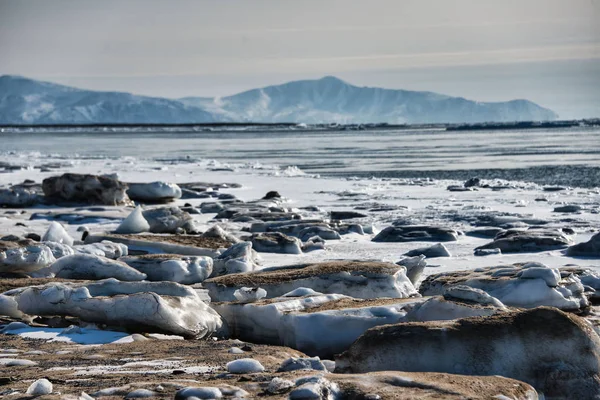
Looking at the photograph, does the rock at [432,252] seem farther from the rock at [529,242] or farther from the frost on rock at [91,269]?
the frost on rock at [91,269]

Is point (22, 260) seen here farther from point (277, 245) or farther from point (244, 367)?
point (244, 367)

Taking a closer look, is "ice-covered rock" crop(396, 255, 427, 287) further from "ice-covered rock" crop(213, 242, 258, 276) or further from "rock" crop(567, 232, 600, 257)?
"rock" crop(567, 232, 600, 257)

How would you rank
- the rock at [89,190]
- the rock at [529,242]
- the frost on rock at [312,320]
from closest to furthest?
the frost on rock at [312,320] → the rock at [529,242] → the rock at [89,190]

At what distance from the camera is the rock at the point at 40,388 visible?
456cm

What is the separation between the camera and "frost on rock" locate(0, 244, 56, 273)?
9703 millimetres

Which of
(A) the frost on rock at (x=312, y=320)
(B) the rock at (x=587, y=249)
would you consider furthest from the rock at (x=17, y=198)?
(A) the frost on rock at (x=312, y=320)

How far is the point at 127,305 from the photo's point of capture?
7000 millimetres

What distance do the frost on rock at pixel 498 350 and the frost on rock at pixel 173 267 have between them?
14.4ft

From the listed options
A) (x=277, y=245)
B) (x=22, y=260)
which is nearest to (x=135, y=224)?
(x=277, y=245)

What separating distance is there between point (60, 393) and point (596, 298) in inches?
217

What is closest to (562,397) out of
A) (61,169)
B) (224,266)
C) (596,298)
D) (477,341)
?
(477,341)

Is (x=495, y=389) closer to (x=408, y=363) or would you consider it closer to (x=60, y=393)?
(x=408, y=363)

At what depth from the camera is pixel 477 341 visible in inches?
212

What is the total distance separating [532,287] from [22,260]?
5.31 meters
